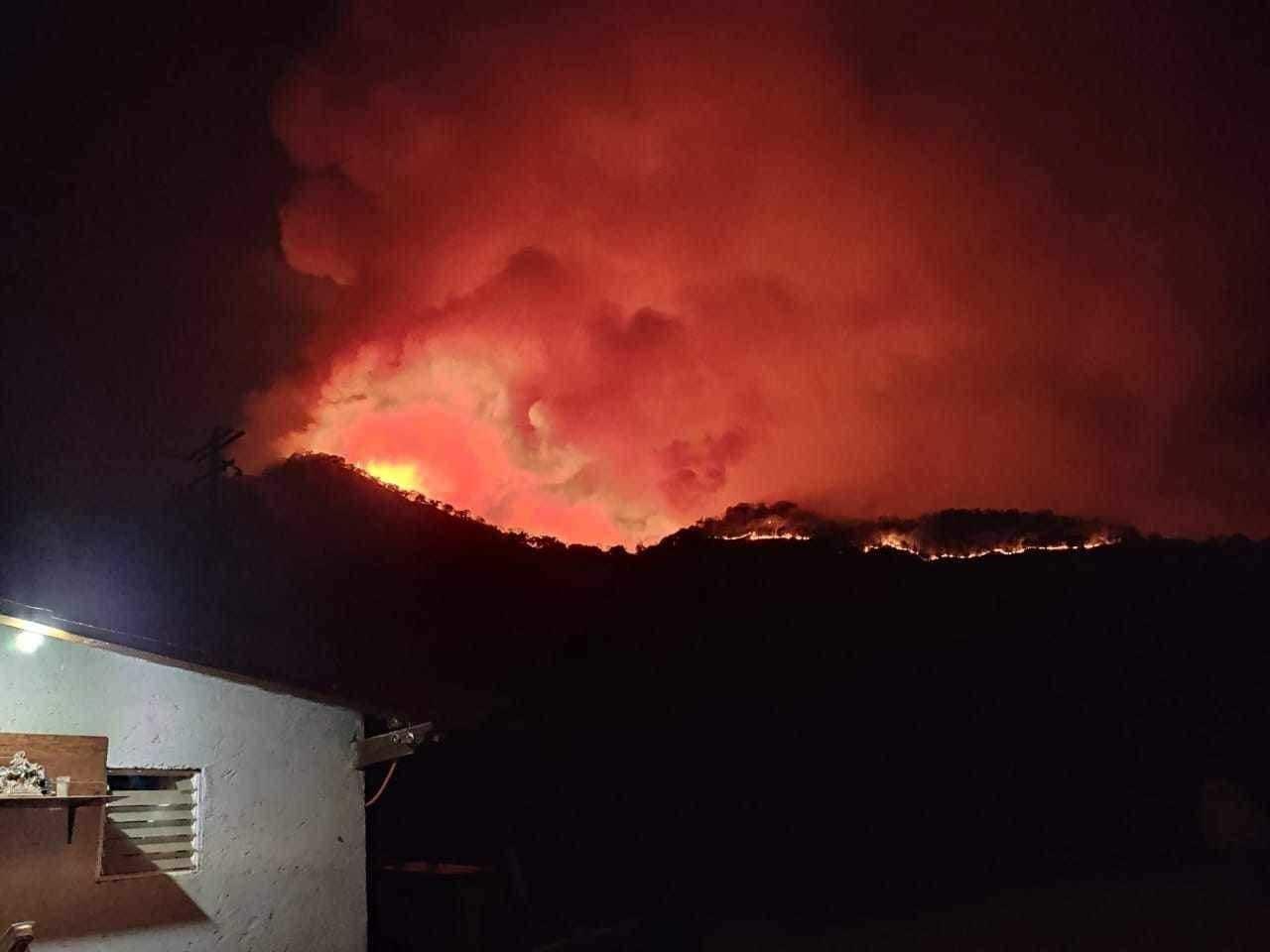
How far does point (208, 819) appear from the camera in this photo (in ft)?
23.1

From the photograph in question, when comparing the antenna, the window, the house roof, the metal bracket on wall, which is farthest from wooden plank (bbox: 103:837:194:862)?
the antenna

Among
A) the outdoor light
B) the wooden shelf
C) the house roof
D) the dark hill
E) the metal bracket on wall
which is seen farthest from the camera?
the dark hill

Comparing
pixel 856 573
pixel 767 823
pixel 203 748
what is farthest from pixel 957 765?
pixel 203 748

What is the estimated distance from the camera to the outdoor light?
6285mm

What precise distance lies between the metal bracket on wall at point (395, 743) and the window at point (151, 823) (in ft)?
4.89

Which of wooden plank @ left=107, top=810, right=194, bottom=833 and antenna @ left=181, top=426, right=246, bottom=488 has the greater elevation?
antenna @ left=181, top=426, right=246, bottom=488

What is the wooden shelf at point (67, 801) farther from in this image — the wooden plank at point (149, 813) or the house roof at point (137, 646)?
the house roof at point (137, 646)

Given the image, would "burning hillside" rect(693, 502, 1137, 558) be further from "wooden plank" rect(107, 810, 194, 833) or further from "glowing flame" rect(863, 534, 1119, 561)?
"wooden plank" rect(107, 810, 194, 833)

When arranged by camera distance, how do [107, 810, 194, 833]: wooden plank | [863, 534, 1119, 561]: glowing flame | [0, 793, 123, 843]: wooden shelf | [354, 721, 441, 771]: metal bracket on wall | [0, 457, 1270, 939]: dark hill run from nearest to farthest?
[0, 793, 123, 843]: wooden shelf
[107, 810, 194, 833]: wooden plank
[354, 721, 441, 771]: metal bracket on wall
[0, 457, 1270, 939]: dark hill
[863, 534, 1119, 561]: glowing flame

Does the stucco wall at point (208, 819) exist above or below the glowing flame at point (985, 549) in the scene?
below

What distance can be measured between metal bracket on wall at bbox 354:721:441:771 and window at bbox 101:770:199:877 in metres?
1.49

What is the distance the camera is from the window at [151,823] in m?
6.60

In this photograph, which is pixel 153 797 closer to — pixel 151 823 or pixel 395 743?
pixel 151 823

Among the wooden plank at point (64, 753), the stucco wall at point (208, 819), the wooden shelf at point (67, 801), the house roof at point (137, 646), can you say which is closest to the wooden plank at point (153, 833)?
the stucco wall at point (208, 819)
